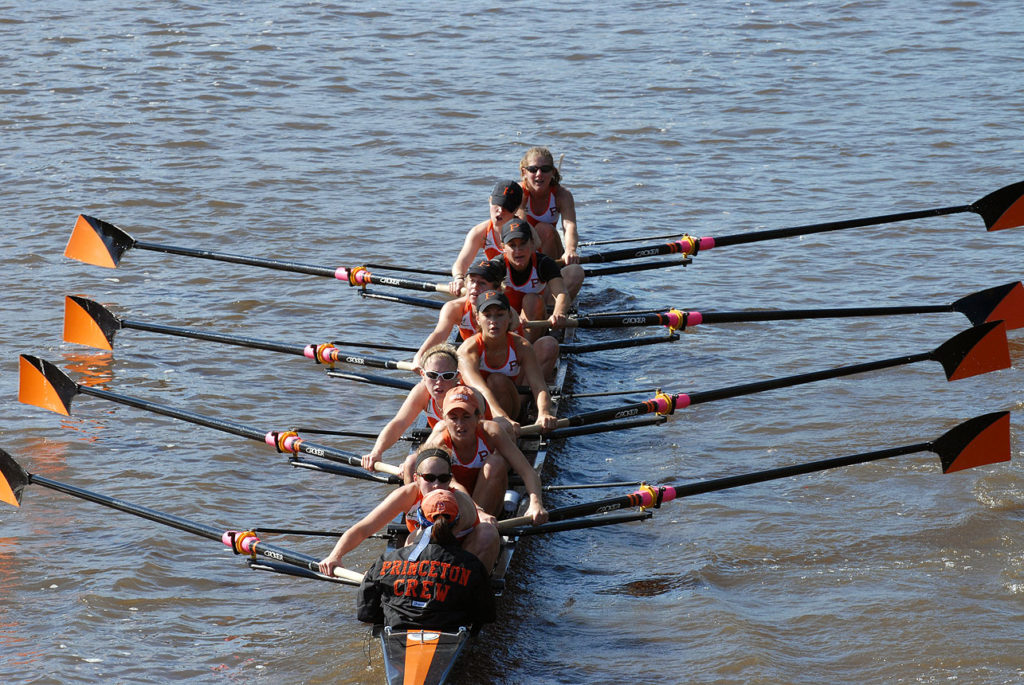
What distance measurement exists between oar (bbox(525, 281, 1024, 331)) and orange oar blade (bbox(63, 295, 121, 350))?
134 inches

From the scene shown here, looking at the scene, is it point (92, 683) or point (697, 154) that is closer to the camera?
point (92, 683)

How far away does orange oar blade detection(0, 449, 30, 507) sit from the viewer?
7.33 meters

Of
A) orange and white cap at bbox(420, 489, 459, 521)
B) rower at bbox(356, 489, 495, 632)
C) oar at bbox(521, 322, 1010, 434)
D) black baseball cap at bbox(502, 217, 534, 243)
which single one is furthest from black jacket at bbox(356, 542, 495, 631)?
black baseball cap at bbox(502, 217, 534, 243)

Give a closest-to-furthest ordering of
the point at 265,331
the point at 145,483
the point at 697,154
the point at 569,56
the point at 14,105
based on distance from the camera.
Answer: the point at 145,483, the point at 265,331, the point at 697,154, the point at 14,105, the point at 569,56

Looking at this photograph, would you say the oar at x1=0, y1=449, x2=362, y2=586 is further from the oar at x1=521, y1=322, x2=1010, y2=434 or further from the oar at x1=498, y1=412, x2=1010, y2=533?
the oar at x1=521, y1=322, x2=1010, y2=434

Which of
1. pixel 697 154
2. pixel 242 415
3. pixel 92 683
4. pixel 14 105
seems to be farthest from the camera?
pixel 14 105

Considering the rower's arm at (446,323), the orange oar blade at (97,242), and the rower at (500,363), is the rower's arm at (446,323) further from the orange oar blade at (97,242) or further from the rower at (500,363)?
the orange oar blade at (97,242)

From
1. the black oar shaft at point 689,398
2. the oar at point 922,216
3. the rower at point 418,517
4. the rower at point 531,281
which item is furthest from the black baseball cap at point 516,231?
the rower at point 418,517

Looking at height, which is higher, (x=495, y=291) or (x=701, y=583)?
(x=495, y=291)

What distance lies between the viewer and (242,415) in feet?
30.1

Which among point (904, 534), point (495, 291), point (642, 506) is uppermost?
point (495, 291)

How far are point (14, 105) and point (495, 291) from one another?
36.4 feet

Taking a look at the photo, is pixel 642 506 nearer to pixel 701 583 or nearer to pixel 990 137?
pixel 701 583

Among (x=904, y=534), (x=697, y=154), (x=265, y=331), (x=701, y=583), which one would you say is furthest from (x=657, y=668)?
(x=697, y=154)
